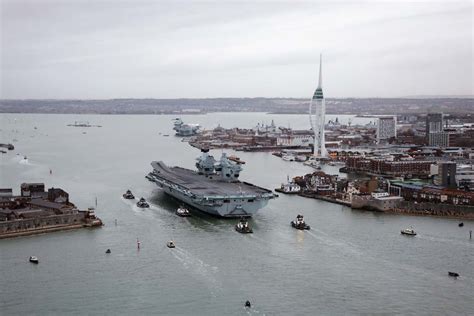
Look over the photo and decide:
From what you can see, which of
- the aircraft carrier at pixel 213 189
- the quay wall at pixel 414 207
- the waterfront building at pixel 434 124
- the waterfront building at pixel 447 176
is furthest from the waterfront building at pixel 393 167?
the waterfront building at pixel 434 124

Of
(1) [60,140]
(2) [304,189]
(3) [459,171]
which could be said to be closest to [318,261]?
(2) [304,189]

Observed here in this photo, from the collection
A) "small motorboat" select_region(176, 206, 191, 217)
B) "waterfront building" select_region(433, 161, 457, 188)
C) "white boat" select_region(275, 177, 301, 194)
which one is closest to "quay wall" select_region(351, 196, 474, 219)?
"white boat" select_region(275, 177, 301, 194)

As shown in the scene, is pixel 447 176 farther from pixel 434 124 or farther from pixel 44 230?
pixel 434 124

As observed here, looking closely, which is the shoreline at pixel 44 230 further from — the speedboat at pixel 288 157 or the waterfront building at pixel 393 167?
the speedboat at pixel 288 157

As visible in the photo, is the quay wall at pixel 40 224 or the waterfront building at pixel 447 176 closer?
the quay wall at pixel 40 224

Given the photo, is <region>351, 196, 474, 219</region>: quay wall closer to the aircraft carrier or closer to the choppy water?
the choppy water

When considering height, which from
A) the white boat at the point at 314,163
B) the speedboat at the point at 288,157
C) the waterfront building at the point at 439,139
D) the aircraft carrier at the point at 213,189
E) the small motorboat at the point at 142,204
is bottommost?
the small motorboat at the point at 142,204

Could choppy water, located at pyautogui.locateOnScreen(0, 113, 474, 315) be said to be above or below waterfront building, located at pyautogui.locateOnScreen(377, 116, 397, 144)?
below

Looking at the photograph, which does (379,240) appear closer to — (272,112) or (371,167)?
(371,167)

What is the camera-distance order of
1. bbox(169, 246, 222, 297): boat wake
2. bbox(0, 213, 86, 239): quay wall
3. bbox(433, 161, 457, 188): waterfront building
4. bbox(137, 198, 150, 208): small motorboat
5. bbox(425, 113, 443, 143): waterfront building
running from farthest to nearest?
bbox(425, 113, 443, 143): waterfront building → bbox(433, 161, 457, 188): waterfront building → bbox(137, 198, 150, 208): small motorboat → bbox(0, 213, 86, 239): quay wall → bbox(169, 246, 222, 297): boat wake
